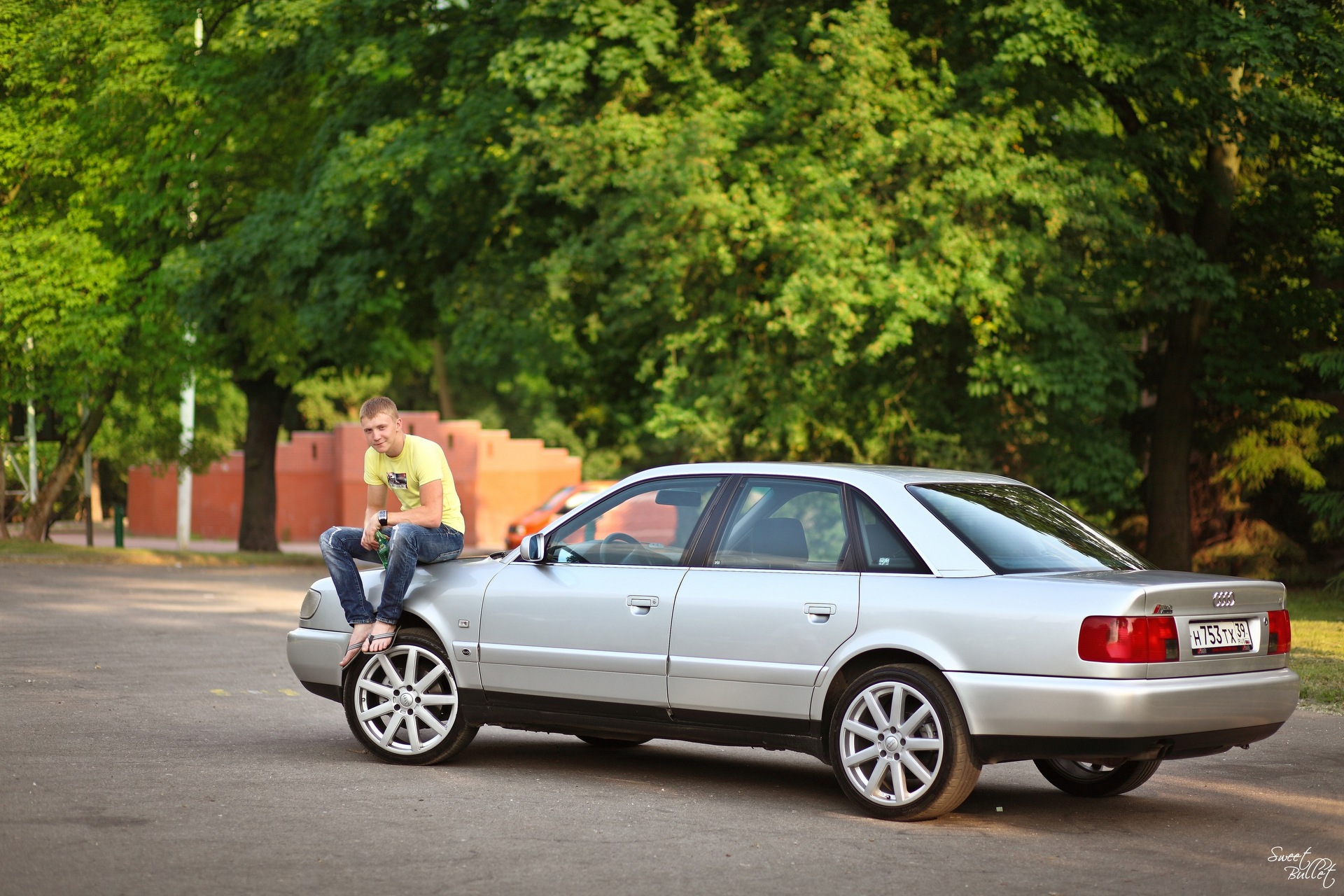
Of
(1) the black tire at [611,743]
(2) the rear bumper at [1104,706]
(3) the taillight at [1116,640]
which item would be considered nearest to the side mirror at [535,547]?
(1) the black tire at [611,743]

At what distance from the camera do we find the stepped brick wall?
4712 cm

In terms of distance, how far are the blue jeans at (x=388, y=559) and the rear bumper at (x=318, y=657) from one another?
18cm

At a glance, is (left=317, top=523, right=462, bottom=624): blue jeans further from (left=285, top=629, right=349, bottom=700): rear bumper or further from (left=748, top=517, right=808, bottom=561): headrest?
(left=748, top=517, right=808, bottom=561): headrest

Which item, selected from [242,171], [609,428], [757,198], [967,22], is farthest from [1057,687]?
[609,428]

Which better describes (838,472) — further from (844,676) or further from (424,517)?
(424,517)

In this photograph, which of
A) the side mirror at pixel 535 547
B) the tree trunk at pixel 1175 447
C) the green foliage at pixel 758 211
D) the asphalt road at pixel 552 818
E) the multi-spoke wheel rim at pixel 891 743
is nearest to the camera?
the asphalt road at pixel 552 818

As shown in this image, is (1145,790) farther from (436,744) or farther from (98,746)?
(98,746)

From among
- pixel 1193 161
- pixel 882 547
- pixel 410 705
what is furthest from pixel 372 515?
pixel 1193 161

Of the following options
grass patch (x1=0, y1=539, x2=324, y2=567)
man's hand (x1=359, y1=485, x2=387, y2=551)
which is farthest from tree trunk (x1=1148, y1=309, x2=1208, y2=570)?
man's hand (x1=359, y1=485, x2=387, y2=551)

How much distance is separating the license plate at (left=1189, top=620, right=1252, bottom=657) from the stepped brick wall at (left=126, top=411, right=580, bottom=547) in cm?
3952

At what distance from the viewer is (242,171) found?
1174 inches

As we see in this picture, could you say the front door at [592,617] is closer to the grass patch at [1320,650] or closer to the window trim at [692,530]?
the window trim at [692,530]

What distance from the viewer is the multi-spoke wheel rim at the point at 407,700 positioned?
861cm

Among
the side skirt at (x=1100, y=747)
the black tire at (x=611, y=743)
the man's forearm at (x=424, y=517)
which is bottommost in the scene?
the black tire at (x=611, y=743)
